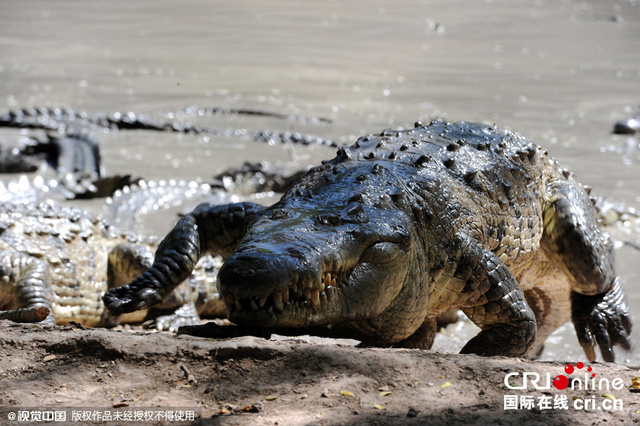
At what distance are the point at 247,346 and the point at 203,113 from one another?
10916 mm

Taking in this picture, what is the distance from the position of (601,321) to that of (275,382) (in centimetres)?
287

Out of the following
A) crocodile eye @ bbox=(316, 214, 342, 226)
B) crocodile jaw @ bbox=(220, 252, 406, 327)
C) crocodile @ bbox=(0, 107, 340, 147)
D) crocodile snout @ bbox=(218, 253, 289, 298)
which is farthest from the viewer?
crocodile @ bbox=(0, 107, 340, 147)

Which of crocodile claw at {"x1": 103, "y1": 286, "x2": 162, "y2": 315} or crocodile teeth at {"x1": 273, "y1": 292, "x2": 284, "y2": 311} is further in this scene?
crocodile claw at {"x1": 103, "y1": 286, "x2": 162, "y2": 315}

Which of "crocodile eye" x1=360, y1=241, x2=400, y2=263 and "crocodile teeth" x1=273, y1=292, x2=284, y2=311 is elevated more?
"crocodile eye" x1=360, y1=241, x2=400, y2=263

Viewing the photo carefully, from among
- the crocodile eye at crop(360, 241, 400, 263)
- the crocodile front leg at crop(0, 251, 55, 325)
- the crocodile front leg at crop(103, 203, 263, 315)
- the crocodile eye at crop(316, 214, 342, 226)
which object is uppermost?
the crocodile eye at crop(316, 214, 342, 226)

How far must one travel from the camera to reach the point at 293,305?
281 centimetres

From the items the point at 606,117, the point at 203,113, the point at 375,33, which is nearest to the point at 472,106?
the point at 606,117

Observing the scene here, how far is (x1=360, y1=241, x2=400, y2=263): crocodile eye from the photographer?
311cm

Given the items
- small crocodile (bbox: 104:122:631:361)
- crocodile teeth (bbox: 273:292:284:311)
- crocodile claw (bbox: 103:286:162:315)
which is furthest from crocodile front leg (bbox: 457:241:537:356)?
crocodile claw (bbox: 103:286:162:315)

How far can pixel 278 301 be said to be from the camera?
108 inches

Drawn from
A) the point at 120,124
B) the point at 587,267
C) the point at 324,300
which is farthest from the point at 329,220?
the point at 120,124

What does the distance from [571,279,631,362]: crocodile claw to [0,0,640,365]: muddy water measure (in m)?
1.07

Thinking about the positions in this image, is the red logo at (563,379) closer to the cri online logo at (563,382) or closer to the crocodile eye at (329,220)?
the cri online logo at (563,382)

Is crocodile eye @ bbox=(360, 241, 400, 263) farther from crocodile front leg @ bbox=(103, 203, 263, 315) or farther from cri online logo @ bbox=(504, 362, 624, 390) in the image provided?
crocodile front leg @ bbox=(103, 203, 263, 315)
